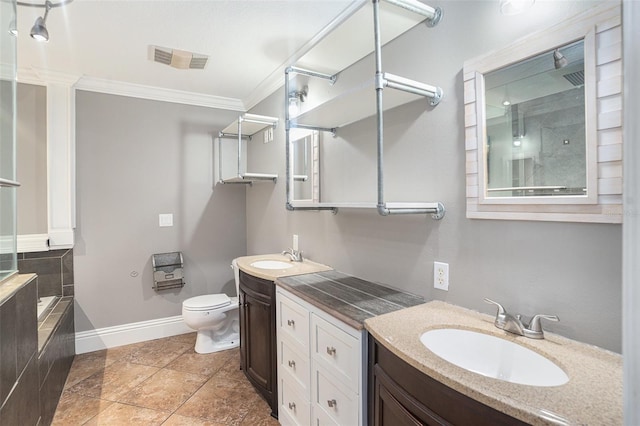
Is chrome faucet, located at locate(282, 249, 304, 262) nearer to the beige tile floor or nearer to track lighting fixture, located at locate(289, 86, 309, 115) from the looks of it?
the beige tile floor

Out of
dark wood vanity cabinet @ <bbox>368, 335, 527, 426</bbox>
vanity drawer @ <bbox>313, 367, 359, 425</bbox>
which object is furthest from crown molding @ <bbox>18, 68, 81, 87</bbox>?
dark wood vanity cabinet @ <bbox>368, 335, 527, 426</bbox>

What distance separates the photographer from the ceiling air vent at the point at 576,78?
1.03 meters

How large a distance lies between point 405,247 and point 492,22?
42.4 inches

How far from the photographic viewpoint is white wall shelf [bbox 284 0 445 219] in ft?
4.48

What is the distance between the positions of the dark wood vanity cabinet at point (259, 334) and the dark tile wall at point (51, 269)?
1741 millimetres

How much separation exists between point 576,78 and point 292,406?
198 cm

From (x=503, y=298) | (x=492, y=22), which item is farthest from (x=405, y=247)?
(x=492, y=22)

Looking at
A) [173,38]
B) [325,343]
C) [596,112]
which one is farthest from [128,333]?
[596,112]

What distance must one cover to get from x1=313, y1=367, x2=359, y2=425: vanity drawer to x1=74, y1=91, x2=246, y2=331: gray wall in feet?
7.60

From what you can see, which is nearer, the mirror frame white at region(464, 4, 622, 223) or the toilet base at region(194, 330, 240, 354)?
the mirror frame white at region(464, 4, 622, 223)

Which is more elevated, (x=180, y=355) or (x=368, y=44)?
(x=368, y=44)

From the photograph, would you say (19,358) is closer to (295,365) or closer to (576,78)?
(295,365)

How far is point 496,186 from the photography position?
1283 mm

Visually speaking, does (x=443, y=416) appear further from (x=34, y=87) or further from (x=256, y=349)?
(x=34, y=87)
